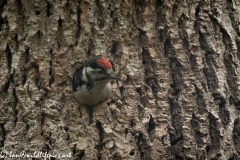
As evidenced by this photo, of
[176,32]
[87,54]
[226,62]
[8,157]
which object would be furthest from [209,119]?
[8,157]

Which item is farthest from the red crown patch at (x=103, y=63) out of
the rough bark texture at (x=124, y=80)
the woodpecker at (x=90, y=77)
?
the rough bark texture at (x=124, y=80)

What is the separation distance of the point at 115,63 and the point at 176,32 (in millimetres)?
548

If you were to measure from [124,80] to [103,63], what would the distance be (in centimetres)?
25

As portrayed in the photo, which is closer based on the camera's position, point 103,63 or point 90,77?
point 103,63

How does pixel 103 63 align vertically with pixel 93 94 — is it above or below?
above

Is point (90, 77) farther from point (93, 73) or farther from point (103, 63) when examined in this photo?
point (103, 63)

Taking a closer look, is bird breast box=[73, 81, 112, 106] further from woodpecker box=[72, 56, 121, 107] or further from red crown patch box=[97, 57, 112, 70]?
red crown patch box=[97, 57, 112, 70]

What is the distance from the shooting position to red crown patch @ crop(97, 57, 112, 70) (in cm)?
309

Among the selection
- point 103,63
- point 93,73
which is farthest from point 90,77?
point 103,63

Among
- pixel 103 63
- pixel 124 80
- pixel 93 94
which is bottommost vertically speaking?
pixel 93 94

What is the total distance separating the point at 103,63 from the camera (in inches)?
122

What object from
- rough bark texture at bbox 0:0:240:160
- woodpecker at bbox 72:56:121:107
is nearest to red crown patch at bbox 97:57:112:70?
woodpecker at bbox 72:56:121:107

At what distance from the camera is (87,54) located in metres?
3.17

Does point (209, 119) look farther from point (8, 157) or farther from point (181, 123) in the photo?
point (8, 157)
